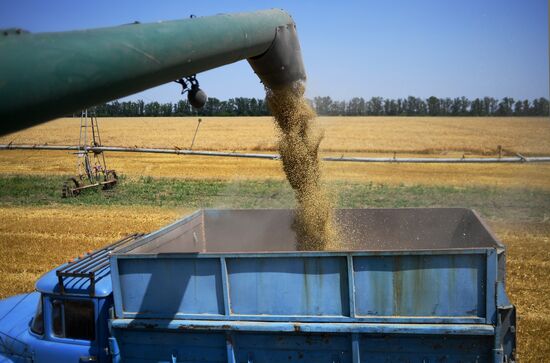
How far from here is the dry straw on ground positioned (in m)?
5.85

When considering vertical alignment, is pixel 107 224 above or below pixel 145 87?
below

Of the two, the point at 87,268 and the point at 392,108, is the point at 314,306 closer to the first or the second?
the point at 87,268

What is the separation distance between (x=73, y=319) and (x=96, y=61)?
299 centimetres

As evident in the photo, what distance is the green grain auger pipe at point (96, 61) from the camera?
1646mm

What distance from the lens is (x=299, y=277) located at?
12.4ft

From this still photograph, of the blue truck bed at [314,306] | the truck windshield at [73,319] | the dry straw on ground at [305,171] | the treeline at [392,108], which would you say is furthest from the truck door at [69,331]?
the treeline at [392,108]

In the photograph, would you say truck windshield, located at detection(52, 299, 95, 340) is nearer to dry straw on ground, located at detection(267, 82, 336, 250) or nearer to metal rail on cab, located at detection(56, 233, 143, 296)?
metal rail on cab, located at detection(56, 233, 143, 296)

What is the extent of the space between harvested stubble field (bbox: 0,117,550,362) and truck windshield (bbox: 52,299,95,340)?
203 centimetres

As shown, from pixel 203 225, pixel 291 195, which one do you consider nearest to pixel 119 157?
pixel 291 195

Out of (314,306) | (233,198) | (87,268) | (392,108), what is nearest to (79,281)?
(87,268)

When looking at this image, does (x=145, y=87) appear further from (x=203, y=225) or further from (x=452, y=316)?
(x=203, y=225)

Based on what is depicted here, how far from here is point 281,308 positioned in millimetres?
3797

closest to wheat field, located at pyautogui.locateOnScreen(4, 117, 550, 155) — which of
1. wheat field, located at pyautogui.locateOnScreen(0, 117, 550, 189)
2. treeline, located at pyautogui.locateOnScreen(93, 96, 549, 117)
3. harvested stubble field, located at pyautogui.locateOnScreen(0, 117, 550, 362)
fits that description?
wheat field, located at pyautogui.locateOnScreen(0, 117, 550, 189)

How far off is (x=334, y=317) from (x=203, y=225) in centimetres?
299
